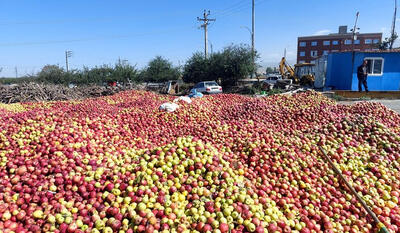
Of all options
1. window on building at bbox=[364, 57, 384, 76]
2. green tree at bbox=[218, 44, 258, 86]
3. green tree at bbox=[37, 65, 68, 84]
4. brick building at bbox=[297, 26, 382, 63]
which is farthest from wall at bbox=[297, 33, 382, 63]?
green tree at bbox=[37, 65, 68, 84]

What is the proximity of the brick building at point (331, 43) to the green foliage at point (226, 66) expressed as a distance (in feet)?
175

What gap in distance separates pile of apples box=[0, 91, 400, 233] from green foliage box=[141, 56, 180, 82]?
111 ft

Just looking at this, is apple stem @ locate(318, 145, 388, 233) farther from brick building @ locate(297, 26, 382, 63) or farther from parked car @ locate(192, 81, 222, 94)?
brick building @ locate(297, 26, 382, 63)

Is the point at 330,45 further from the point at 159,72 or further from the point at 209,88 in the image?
the point at 209,88

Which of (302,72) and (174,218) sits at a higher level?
(302,72)

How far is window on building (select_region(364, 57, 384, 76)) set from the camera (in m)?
18.6

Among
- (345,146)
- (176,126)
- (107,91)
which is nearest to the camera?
(345,146)

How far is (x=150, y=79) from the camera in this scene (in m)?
39.7

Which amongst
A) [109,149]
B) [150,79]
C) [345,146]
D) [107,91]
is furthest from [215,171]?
[150,79]

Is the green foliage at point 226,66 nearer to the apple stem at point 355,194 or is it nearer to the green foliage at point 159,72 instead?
the green foliage at point 159,72

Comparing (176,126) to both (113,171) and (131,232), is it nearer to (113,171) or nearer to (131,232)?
(113,171)

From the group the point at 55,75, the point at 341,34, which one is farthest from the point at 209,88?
the point at 341,34

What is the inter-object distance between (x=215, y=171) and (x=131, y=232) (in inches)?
57.1

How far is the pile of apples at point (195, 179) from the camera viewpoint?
2.85 meters
